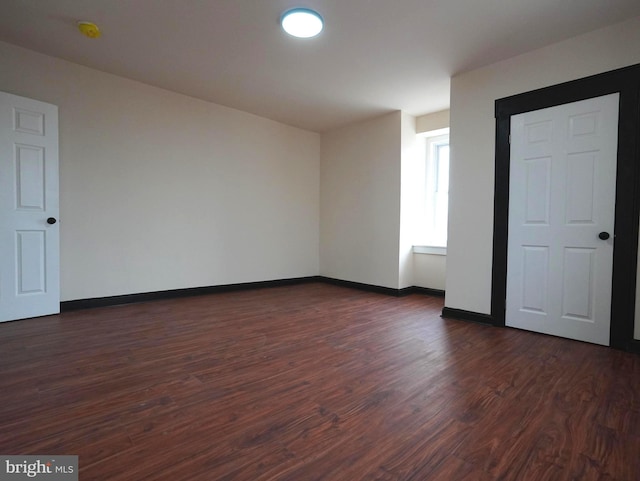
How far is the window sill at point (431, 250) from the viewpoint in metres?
4.89

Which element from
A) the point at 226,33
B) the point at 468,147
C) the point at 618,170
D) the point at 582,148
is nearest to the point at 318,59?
the point at 226,33

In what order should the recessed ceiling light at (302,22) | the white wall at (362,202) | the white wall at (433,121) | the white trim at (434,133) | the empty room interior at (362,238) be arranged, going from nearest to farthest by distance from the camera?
the empty room interior at (362,238) → the recessed ceiling light at (302,22) → the white wall at (433,121) → the white trim at (434,133) → the white wall at (362,202)

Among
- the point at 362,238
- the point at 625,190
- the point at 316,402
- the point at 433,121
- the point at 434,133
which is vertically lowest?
the point at 316,402

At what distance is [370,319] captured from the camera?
3.68 meters

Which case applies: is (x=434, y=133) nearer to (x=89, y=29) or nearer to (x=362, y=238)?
(x=362, y=238)

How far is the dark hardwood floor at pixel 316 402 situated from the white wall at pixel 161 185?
111 centimetres

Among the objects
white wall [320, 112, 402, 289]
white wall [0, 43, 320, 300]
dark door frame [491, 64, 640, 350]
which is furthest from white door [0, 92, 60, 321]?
dark door frame [491, 64, 640, 350]

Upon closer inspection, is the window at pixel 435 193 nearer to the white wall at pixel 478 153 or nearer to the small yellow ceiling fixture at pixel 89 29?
the white wall at pixel 478 153

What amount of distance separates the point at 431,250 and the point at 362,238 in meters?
1.12

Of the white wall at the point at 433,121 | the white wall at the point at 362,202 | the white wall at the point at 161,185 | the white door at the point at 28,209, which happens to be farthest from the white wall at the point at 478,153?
the white door at the point at 28,209

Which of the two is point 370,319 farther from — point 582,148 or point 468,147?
point 582,148

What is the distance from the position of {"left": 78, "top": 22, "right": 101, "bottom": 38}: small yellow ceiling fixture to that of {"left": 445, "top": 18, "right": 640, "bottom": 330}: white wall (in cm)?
364

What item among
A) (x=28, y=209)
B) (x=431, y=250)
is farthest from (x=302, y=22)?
(x=431, y=250)

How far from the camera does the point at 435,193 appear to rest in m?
5.22
